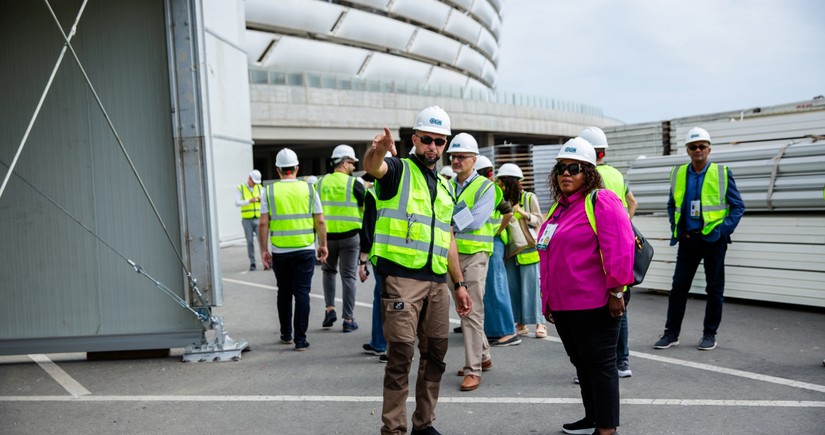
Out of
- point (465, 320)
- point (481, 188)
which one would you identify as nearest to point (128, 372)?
point (465, 320)

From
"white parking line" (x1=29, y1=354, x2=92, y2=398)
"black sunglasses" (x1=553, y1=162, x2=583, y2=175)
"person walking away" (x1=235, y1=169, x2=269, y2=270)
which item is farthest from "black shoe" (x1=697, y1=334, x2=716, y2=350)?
"person walking away" (x1=235, y1=169, x2=269, y2=270)

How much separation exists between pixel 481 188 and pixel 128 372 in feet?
11.6

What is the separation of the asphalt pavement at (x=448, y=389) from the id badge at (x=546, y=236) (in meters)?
1.18

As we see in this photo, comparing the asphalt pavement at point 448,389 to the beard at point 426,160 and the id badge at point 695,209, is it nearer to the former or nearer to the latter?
the id badge at point 695,209

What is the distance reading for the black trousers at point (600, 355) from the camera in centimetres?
409

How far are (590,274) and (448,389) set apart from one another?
6.26 feet

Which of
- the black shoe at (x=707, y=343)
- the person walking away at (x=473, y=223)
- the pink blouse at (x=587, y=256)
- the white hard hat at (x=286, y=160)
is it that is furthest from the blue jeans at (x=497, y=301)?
the pink blouse at (x=587, y=256)

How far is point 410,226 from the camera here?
427cm

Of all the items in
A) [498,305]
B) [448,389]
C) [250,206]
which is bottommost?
[448,389]

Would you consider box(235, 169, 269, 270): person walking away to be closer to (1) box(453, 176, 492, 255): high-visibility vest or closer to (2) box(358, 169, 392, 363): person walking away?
(2) box(358, 169, 392, 363): person walking away

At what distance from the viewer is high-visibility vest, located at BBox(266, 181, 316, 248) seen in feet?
23.6

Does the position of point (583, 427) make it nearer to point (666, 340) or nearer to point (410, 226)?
point (410, 226)

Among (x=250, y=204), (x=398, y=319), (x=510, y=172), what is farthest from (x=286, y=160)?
(x=250, y=204)

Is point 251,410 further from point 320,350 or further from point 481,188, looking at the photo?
point 481,188
